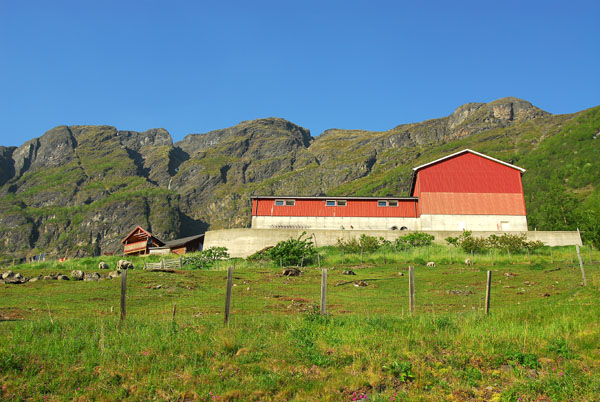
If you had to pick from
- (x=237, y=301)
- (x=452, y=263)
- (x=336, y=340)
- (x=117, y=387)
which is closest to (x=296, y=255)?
(x=452, y=263)

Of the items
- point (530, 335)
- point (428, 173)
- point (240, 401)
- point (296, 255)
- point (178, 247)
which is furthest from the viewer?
point (178, 247)

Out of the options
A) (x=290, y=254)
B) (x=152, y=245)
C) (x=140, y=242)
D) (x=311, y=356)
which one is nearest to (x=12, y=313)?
(x=311, y=356)

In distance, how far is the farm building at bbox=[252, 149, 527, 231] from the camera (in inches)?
1986

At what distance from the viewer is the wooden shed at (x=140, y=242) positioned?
2736 inches

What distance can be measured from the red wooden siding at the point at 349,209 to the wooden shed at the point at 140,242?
25368 mm

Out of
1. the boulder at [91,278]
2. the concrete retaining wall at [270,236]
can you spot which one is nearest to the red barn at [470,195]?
the concrete retaining wall at [270,236]

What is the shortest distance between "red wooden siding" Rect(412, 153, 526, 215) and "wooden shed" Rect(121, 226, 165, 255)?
41.8 m

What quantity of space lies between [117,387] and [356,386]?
17.5 ft

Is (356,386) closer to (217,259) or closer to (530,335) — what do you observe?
(530,335)

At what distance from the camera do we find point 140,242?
71062 mm

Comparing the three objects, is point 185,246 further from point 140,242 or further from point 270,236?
point 270,236

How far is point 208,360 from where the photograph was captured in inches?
432

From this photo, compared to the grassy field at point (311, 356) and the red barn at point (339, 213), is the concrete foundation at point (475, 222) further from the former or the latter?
the grassy field at point (311, 356)

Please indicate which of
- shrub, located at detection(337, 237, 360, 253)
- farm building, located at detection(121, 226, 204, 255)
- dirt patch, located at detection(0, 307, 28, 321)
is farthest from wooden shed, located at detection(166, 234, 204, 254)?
dirt patch, located at detection(0, 307, 28, 321)
